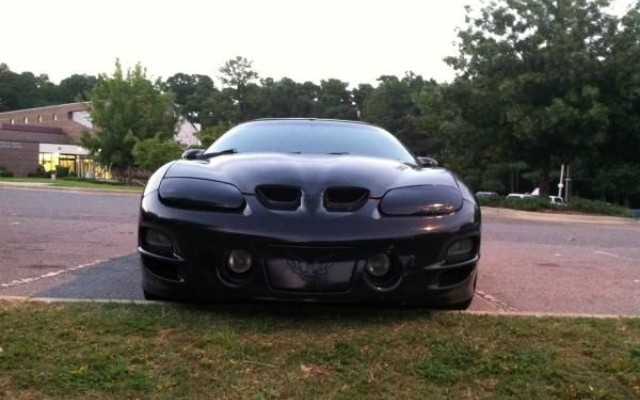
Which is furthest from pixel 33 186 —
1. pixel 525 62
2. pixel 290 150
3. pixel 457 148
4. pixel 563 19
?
pixel 290 150

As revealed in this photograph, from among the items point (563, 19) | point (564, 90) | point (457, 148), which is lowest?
point (457, 148)

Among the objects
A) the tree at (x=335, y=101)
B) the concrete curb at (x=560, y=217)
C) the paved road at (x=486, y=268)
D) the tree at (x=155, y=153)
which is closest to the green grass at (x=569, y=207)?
the concrete curb at (x=560, y=217)

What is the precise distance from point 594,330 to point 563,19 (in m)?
19.0

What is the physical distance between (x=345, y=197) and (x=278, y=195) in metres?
0.32

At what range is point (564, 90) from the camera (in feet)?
63.2

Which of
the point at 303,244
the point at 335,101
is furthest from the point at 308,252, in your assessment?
the point at 335,101

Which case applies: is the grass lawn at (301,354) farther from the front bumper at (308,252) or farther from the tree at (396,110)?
the tree at (396,110)

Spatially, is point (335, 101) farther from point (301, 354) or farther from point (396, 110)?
point (301, 354)

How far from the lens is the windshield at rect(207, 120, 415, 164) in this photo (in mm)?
3946

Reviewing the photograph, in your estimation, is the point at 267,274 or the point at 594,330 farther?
the point at 594,330

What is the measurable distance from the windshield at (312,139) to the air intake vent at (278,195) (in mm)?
899

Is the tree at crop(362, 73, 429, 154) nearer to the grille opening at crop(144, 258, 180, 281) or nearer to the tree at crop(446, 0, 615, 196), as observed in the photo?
the tree at crop(446, 0, 615, 196)

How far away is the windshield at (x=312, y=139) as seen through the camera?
12.9 ft

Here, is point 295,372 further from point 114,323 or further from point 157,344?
point 114,323
